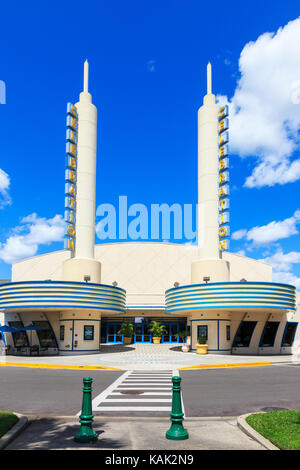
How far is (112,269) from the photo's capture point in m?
61.2

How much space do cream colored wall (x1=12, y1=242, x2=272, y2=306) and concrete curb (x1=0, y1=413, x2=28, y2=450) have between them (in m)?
47.7

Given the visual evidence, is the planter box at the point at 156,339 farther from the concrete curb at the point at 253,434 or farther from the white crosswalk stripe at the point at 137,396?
the concrete curb at the point at 253,434

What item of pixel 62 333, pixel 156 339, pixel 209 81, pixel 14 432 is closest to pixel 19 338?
pixel 62 333

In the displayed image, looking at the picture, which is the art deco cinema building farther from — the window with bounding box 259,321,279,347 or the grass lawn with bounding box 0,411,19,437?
the grass lawn with bounding box 0,411,19,437

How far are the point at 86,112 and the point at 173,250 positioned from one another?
1037 inches

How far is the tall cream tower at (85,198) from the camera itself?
127 ft

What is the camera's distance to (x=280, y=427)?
9391mm

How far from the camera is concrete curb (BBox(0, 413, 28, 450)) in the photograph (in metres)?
8.28

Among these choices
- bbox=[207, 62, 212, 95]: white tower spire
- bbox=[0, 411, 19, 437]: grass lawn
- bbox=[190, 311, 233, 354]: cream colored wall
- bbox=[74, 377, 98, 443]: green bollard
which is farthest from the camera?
bbox=[207, 62, 212, 95]: white tower spire

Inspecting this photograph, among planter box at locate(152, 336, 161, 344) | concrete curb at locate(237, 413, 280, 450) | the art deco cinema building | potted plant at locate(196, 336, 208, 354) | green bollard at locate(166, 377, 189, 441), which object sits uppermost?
the art deco cinema building

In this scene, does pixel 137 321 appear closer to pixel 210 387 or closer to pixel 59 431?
pixel 210 387

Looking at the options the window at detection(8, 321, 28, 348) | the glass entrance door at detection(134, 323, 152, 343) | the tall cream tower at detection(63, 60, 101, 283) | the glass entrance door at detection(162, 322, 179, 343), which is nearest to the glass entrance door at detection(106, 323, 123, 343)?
the glass entrance door at detection(134, 323, 152, 343)

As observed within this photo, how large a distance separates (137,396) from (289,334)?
2795cm
